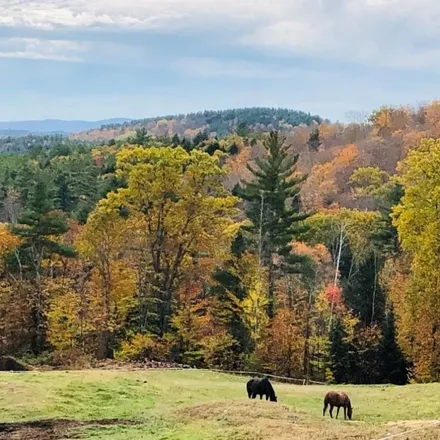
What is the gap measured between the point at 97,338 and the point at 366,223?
31.1 metres

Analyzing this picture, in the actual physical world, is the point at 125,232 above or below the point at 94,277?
above

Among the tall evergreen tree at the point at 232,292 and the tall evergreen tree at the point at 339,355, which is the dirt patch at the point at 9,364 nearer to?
the tall evergreen tree at the point at 232,292

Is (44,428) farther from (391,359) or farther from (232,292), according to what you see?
(391,359)

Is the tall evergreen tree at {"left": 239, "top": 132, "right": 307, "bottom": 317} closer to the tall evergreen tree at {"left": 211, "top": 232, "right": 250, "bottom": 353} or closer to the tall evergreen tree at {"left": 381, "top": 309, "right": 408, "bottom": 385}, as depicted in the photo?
the tall evergreen tree at {"left": 211, "top": 232, "right": 250, "bottom": 353}

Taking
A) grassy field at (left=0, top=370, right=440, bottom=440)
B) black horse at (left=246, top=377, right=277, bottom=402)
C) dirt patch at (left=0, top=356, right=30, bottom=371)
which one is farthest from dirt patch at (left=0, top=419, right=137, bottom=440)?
dirt patch at (left=0, top=356, right=30, bottom=371)

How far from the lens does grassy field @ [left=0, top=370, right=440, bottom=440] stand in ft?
56.0

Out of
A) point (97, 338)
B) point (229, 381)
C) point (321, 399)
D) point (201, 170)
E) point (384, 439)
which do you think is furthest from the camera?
point (97, 338)

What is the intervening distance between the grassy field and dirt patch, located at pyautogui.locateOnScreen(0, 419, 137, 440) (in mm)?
25

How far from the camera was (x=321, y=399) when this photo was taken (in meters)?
26.2

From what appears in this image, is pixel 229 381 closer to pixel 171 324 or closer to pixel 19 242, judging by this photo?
pixel 171 324

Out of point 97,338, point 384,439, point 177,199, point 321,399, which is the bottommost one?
point 97,338

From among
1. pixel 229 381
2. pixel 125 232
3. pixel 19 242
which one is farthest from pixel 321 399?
pixel 19 242

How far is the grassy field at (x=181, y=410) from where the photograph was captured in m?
17.1

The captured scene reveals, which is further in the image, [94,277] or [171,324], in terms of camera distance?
[94,277]
